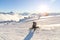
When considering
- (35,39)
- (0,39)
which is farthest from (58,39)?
(0,39)

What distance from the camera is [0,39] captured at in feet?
33.3

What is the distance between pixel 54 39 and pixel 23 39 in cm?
293

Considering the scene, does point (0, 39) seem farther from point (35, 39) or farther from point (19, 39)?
point (35, 39)

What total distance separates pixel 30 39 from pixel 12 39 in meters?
1.73

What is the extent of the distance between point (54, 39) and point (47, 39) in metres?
0.64

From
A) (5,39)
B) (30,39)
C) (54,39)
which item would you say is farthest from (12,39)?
(54,39)

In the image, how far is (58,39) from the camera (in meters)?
10.1

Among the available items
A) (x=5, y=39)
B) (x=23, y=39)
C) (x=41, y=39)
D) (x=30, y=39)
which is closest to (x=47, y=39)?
(x=41, y=39)

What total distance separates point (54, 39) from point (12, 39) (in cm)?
398

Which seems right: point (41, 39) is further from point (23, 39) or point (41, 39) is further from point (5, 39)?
point (5, 39)

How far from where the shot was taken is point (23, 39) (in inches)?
414

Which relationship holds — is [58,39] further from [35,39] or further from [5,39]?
[5,39]

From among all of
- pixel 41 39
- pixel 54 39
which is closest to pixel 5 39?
pixel 41 39

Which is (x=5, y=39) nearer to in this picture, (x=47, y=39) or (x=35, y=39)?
(x=35, y=39)
